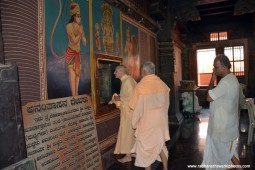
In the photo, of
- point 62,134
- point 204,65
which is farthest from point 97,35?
point 204,65

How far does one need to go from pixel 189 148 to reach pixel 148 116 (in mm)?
1962

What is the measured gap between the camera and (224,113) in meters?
2.98

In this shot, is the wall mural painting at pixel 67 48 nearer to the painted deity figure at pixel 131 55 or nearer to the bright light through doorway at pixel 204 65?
the painted deity figure at pixel 131 55

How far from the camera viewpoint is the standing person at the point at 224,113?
116 inches

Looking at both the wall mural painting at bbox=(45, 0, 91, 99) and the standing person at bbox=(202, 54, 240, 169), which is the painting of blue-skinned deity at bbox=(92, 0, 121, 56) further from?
the standing person at bbox=(202, 54, 240, 169)

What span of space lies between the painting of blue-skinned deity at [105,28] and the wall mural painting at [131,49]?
37cm

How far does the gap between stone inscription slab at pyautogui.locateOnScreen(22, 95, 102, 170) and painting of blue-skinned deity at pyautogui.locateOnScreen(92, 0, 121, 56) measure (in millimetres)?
1432

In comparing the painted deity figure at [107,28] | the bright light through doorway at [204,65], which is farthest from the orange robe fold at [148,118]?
the bright light through doorway at [204,65]

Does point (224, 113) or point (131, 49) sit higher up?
point (131, 49)

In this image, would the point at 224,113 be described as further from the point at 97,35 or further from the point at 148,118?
the point at 97,35

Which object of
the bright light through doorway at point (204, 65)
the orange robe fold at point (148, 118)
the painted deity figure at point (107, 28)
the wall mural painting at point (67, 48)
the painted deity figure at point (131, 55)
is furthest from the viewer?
the bright light through doorway at point (204, 65)

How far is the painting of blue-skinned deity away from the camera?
12.1 ft

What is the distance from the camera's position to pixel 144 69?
3326 mm

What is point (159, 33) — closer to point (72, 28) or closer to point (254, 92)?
point (72, 28)
